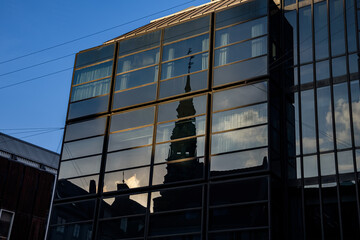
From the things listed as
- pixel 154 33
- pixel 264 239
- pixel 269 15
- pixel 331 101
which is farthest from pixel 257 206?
pixel 154 33

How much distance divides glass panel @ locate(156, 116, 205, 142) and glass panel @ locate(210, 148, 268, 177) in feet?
6.57

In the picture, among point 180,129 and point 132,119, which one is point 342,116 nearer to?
point 180,129

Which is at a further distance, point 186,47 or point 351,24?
point 186,47

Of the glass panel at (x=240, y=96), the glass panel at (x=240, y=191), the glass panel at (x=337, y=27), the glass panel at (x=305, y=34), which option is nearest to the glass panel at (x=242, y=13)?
the glass panel at (x=305, y=34)

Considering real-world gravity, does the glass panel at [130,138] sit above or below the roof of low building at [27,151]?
below

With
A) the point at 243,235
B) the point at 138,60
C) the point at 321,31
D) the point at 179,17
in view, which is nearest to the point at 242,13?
the point at 321,31

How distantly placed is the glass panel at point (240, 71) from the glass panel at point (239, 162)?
13.1 ft

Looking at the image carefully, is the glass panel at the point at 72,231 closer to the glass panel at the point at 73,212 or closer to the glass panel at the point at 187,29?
the glass panel at the point at 73,212

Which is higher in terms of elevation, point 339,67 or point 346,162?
point 339,67

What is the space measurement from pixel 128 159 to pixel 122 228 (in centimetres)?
370

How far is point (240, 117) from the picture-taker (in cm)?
2583

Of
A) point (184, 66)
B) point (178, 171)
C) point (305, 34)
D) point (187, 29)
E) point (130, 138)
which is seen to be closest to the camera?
point (305, 34)

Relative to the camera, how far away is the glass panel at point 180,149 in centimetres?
2648

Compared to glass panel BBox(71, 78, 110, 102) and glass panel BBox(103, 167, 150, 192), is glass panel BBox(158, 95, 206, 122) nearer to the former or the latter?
glass panel BBox(103, 167, 150, 192)
